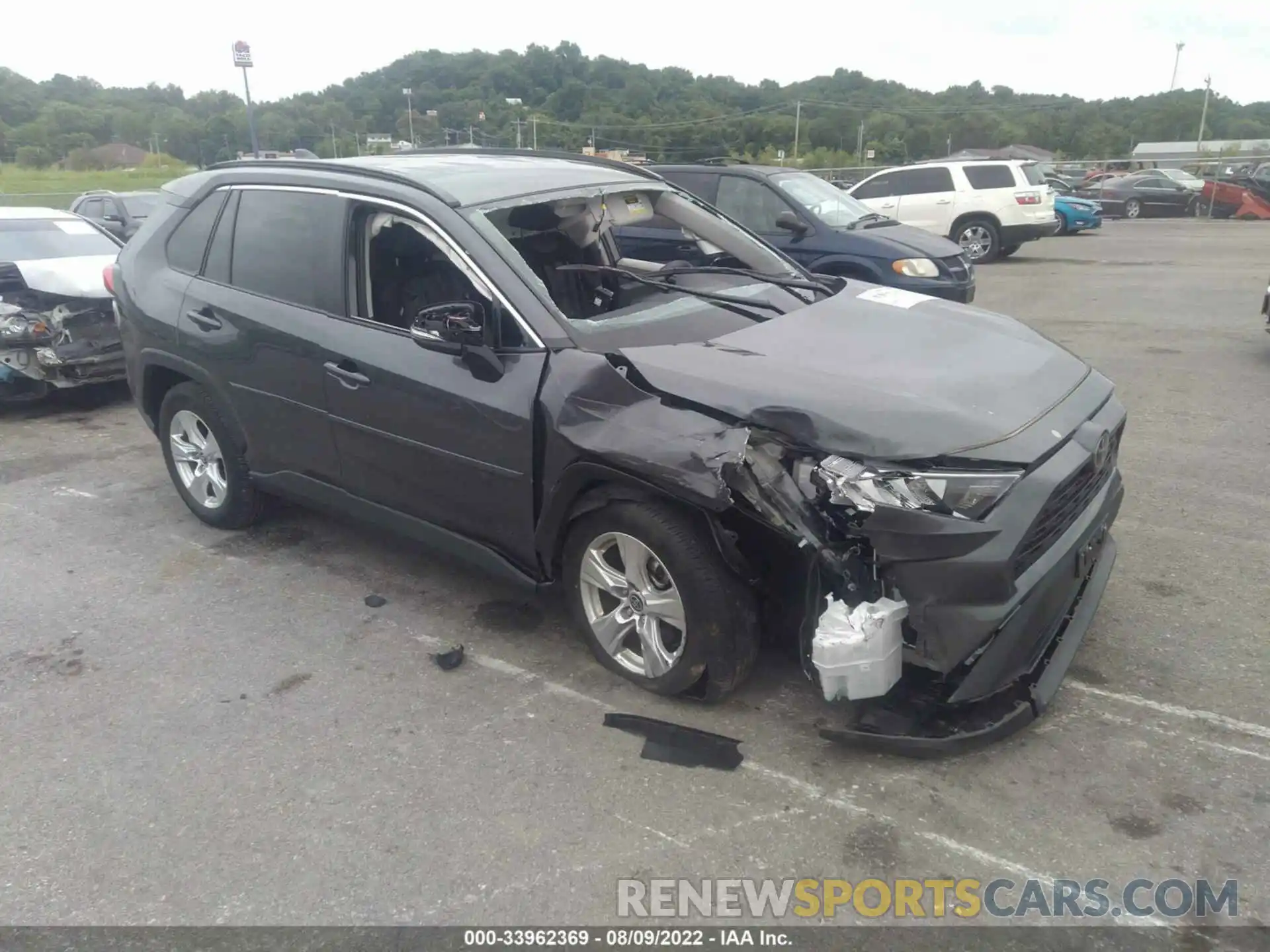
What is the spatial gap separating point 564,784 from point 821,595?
1033 millimetres

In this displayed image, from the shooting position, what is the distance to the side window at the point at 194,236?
4.91m

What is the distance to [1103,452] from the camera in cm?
Answer: 347

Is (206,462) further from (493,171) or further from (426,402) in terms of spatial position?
(493,171)

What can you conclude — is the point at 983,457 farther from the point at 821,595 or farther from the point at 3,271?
the point at 3,271

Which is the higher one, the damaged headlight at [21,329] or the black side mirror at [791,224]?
the black side mirror at [791,224]

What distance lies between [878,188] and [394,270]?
1464cm

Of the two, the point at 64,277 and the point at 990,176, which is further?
the point at 990,176

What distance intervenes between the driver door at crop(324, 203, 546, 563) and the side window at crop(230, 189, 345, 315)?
124mm

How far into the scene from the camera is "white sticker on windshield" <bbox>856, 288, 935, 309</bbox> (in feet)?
14.0

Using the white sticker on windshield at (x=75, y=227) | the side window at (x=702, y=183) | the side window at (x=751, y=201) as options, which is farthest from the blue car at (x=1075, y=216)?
the white sticker on windshield at (x=75, y=227)

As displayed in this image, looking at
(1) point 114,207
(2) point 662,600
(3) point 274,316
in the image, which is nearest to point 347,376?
(3) point 274,316

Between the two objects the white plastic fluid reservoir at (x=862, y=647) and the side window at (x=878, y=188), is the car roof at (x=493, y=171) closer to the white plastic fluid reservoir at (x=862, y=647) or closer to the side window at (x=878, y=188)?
the white plastic fluid reservoir at (x=862, y=647)

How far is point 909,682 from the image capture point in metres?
3.19

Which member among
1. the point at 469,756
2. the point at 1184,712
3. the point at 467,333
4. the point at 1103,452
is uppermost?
the point at 467,333
